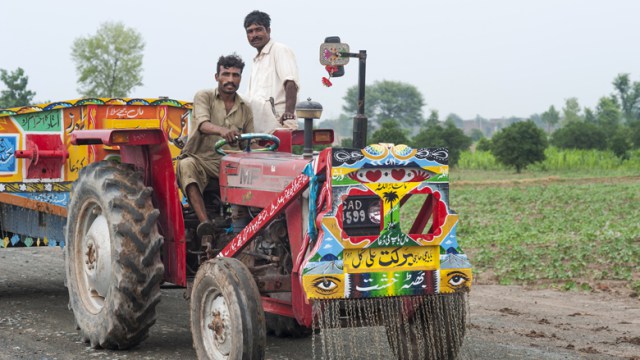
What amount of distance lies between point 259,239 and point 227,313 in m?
0.80

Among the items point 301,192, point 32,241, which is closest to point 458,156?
point 32,241

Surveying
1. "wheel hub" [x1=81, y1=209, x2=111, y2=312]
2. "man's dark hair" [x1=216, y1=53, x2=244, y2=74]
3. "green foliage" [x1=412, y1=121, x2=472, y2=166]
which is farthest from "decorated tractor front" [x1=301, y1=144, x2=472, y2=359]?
"green foliage" [x1=412, y1=121, x2=472, y2=166]

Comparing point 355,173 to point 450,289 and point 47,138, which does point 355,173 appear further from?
point 47,138

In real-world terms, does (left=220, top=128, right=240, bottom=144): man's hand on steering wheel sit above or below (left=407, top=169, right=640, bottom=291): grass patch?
above

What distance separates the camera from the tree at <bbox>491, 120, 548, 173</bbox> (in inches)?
1686

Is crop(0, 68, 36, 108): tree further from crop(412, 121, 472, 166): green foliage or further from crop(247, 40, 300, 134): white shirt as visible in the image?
crop(247, 40, 300, 134): white shirt

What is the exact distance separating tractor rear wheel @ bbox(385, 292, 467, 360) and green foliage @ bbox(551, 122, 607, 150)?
4454cm

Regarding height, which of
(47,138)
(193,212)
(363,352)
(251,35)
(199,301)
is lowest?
(363,352)

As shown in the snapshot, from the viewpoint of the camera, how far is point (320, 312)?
5391 mm

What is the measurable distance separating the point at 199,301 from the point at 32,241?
12.4 feet

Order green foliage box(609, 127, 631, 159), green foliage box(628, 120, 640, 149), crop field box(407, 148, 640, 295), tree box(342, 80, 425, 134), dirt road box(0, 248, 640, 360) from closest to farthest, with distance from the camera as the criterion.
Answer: dirt road box(0, 248, 640, 360)
crop field box(407, 148, 640, 295)
green foliage box(609, 127, 631, 159)
green foliage box(628, 120, 640, 149)
tree box(342, 80, 425, 134)

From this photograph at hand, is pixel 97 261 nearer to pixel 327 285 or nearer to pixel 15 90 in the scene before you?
pixel 327 285

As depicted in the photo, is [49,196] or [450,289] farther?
[49,196]

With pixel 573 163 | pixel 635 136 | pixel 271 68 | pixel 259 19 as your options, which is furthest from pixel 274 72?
pixel 635 136
